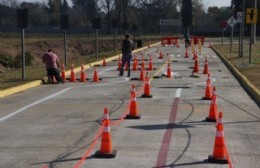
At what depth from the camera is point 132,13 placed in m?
147

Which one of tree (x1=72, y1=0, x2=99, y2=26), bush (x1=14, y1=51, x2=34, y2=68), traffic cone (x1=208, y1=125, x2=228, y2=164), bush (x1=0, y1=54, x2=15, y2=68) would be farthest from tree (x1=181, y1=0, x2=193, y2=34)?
traffic cone (x1=208, y1=125, x2=228, y2=164)

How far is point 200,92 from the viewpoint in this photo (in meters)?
18.9

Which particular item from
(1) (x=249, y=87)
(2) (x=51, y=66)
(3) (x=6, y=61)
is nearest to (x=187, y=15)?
(3) (x=6, y=61)

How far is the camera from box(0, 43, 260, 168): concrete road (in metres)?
8.81

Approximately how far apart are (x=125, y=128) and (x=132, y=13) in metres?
137

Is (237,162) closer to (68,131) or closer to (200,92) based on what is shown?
(68,131)

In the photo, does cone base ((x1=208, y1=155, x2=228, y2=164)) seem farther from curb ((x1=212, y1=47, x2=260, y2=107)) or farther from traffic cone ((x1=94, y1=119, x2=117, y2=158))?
curb ((x1=212, y1=47, x2=260, y2=107))

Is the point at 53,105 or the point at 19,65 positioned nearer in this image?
the point at 53,105

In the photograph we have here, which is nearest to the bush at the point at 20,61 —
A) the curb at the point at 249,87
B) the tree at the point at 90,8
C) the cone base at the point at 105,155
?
the curb at the point at 249,87

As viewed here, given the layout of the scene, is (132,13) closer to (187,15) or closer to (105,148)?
(187,15)

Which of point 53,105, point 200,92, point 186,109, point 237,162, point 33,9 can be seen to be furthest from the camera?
point 33,9

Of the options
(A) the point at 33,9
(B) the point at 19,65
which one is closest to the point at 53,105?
(B) the point at 19,65

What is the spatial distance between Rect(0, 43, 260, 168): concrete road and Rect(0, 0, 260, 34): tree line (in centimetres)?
10906

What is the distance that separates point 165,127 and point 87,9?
446 feet
